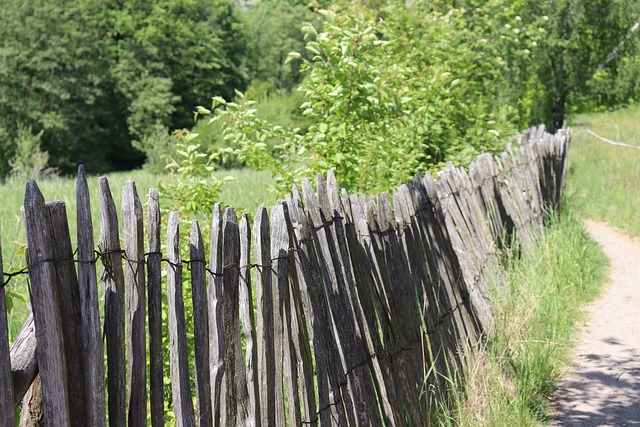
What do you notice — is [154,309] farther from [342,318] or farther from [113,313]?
[342,318]

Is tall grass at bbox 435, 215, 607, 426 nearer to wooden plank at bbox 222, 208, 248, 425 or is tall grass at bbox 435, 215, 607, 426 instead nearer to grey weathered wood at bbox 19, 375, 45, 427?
wooden plank at bbox 222, 208, 248, 425

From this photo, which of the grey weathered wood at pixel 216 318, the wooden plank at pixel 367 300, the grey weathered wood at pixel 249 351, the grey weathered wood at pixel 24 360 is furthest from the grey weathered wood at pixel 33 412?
the wooden plank at pixel 367 300

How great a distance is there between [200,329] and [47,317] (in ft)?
1.91

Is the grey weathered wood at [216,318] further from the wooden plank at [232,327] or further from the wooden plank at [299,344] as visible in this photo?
the wooden plank at [299,344]

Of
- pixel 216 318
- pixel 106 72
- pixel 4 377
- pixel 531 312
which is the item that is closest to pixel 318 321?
pixel 216 318

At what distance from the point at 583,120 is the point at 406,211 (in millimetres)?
30158

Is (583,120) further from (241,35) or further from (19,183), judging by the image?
(241,35)

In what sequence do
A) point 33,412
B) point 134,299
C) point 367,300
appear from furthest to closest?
1. point 367,300
2. point 134,299
3. point 33,412

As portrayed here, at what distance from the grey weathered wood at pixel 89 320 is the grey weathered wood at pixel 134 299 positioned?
133 millimetres

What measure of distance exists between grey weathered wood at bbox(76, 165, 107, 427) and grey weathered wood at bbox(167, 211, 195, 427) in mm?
289

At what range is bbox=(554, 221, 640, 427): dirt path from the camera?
4.67 m

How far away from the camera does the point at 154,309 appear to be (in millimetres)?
2176

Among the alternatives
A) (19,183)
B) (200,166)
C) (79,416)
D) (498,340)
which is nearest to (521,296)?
(498,340)

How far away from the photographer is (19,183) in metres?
16.5
